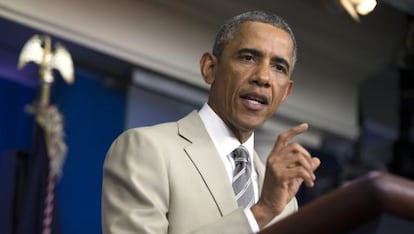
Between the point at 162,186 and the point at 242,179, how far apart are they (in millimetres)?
210

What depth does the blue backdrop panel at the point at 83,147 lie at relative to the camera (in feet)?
16.1

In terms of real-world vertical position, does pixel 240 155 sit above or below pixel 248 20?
below

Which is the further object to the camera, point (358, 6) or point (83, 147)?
point (83, 147)

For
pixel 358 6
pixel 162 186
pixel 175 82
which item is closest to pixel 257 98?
pixel 162 186

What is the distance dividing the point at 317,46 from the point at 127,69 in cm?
144

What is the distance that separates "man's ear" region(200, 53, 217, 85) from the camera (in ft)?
7.56

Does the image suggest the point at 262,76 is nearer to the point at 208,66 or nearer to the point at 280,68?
the point at 280,68

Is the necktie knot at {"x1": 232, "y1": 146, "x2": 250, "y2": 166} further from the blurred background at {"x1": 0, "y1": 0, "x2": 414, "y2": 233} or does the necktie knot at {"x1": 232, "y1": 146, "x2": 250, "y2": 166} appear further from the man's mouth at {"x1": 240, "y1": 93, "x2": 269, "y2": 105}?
the blurred background at {"x1": 0, "y1": 0, "x2": 414, "y2": 233}

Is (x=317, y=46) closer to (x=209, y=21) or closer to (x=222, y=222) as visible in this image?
(x=209, y=21)

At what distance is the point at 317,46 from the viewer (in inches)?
245

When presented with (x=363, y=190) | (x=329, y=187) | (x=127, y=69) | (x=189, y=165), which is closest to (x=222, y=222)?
(x=189, y=165)

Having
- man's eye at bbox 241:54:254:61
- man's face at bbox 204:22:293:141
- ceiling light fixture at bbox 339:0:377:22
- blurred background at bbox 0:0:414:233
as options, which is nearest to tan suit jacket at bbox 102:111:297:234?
man's face at bbox 204:22:293:141

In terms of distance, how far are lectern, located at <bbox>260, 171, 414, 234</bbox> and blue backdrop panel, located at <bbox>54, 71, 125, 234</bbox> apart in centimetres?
372

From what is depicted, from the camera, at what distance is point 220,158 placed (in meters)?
2.10
